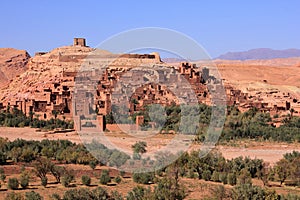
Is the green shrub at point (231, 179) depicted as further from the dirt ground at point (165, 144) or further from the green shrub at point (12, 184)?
the green shrub at point (12, 184)

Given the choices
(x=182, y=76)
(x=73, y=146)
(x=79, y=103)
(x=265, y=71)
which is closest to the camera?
(x=73, y=146)

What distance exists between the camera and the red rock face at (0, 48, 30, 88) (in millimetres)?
72000

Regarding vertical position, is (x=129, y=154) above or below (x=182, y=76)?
below

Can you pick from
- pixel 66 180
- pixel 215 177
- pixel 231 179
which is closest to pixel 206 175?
pixel 215 177

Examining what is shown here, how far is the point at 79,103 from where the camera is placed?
1321 inches

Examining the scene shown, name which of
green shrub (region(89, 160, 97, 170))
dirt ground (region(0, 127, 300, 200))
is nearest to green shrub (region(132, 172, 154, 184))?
dirt ground (region(0, 127, 300, 200))

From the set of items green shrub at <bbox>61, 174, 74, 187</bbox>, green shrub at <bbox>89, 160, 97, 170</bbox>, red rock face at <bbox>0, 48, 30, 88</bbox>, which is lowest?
green shrub at <bbox>89, 160, 97, 170</bbox>

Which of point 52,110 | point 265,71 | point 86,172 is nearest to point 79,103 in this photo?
point 52,110

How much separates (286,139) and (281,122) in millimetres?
4118

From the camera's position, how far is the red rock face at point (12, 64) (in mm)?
→ 72000

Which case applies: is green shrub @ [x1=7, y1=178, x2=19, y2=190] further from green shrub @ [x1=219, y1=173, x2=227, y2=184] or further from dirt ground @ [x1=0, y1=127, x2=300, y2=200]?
green shrub @ [x1=219, y1=173, x2=227, y2=184]

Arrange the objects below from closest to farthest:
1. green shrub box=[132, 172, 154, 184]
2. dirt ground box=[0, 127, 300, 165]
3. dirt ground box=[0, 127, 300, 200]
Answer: dirt ground box=[0, 127, 300, 200], green shrub box=[132, 172, 154, 184], dirt ground box=[0, 127, 300, 165]

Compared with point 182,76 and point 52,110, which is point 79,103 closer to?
point 52,110

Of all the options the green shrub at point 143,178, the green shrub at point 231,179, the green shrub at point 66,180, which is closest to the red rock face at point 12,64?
the green shrub at point 143,178
